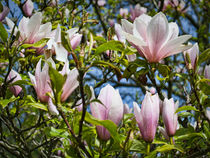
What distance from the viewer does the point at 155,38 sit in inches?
32.2

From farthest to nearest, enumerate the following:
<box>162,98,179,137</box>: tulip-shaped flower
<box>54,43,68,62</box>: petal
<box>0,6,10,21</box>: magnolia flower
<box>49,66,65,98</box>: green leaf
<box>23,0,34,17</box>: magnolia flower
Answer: <box>23,0,34,17</box>: magnolia flower, <box>0,6,10,21</box>: magnolia flower, <box>162,98,179,137</box>: tulip-shaped flower, <box>54,43,68,62</box>: petal, <box>49,66,65,98</box>: green leaf

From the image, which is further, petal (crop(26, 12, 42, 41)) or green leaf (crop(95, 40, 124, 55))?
petal (crop(26, 12, 42, 41))

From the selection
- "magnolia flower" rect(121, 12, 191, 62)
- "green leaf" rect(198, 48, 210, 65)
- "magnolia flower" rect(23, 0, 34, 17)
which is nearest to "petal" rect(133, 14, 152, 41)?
"magnolia flower" rect(121, 12, 191, 62)

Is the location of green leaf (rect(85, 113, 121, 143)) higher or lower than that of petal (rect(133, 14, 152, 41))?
lower

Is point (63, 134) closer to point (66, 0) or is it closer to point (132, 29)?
point (132, 29)

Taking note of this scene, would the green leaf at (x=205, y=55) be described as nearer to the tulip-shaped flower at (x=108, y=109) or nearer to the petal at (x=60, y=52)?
the tulip-shaped flower at (x=108, y=109)

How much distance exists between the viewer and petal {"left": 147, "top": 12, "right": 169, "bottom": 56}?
2.66 feet

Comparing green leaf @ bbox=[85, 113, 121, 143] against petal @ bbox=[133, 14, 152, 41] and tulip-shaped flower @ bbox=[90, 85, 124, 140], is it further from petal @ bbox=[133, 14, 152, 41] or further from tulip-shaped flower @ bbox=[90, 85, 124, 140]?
petal @ bbox=[133, 14, 152, 41]

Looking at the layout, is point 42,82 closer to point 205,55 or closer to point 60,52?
point 60,52

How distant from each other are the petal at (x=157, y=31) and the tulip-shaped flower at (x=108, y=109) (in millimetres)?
208

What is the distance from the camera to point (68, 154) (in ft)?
2.48

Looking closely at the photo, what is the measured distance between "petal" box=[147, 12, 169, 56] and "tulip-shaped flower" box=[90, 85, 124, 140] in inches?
8.2

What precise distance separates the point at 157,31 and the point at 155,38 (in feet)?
0.07

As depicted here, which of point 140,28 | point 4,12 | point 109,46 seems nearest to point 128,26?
point 140,28
